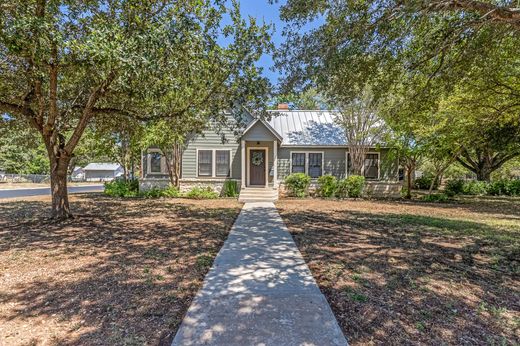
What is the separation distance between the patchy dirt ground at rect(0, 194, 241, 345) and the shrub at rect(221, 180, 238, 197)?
7007 mm

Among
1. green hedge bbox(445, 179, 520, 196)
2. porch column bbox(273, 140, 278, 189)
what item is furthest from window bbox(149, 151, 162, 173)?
green hedge bbox(445, 179, 520, 196)

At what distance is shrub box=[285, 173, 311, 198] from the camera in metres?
14.5

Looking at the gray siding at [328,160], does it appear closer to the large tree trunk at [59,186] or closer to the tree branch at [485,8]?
the large tree trunk at [59,186]

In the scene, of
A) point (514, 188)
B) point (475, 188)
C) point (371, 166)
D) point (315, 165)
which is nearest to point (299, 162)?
point (315, 165)

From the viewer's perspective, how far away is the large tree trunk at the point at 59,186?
25.3 ft

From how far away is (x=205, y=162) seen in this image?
50.1 feet

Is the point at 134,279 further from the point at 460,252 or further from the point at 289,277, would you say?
the point at 460,252

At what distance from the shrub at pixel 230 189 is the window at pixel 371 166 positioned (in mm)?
7115

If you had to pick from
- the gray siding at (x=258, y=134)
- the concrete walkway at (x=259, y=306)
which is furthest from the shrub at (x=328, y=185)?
the concrete walkway at (x=259, y=306)

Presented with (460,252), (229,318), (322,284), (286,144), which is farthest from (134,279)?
(286,144)

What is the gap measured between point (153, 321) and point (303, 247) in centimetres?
325

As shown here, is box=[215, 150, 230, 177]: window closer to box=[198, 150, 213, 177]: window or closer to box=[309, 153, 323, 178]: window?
box=[198, 150, 213, 177]: window

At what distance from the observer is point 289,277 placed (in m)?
3.87

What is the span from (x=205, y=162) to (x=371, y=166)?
9.05 meters
